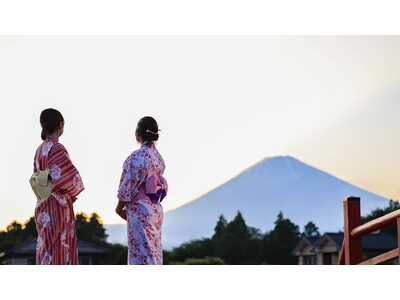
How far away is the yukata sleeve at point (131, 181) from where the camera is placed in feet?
13.7

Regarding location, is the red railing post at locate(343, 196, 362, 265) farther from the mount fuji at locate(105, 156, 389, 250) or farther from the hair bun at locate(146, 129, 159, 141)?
the mount fuji at locate(105, 156, 389, 250)

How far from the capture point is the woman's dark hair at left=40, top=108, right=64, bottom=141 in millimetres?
3994

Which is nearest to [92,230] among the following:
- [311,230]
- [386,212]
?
[311,230]

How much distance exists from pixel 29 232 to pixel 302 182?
15238 millimetres

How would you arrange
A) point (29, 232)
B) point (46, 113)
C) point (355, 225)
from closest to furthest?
1. point (46, 113)
2. point (355, 225)
3. point (29, 232)

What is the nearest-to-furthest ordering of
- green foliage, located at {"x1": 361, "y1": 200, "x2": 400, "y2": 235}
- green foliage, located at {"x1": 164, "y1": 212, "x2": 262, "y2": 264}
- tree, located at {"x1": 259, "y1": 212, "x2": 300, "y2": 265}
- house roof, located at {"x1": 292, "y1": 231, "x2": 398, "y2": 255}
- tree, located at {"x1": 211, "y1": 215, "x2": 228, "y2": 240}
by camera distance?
house roof, located at {"x1": 292, "y1": 231, "x2": 398, "y2": 255}
green foliage, located at {"x1": 361, "y1": 200, "x2": 400, "y2": 235}
tree, located at {"x1": 259, "y1": 212, "x2": 300, "y2": 265}
green foliage, located at {"x1": 164, "y1": 212, "x2": 262, "y2": 264}
tree, located at {"x1": 211, "y1": 215, "x2": 228, "y2": 240}

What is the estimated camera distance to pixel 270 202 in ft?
107

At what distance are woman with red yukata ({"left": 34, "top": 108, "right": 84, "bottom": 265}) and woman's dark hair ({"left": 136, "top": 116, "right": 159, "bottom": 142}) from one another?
45 cm

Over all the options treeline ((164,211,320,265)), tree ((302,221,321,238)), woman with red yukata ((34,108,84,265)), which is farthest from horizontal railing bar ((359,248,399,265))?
tree ((302,221,321,238))

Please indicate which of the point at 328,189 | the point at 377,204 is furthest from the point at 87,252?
the point at 328,189

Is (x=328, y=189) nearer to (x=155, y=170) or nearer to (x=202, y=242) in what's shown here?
(x=202, y=242)
